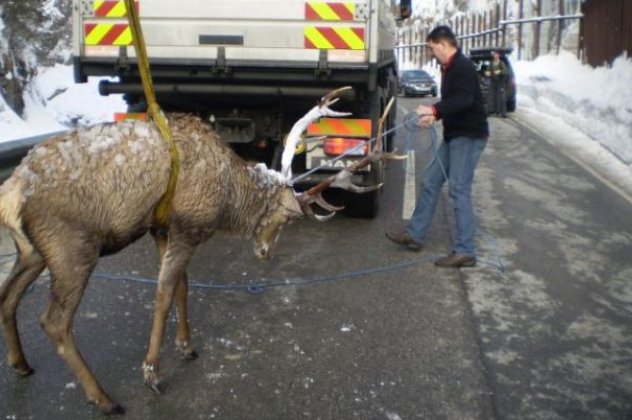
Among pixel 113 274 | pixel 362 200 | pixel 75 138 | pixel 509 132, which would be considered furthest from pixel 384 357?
pixel 509 132

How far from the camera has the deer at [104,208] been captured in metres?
3.51

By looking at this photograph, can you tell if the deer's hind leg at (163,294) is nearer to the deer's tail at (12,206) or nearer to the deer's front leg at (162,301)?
the deer's front leg at (162,301)

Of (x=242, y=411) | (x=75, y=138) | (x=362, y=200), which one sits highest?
(x=75, y=138)

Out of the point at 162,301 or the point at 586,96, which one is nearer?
the point at 162,301

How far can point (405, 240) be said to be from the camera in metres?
6.85

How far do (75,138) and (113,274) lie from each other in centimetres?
258

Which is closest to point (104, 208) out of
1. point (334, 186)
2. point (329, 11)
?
point (334, 186)

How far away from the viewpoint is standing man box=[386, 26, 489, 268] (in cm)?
630

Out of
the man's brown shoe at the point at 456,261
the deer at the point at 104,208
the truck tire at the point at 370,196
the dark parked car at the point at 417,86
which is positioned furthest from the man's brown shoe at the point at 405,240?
the dark parked car at the point at 417,86

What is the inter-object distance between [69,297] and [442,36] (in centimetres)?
432

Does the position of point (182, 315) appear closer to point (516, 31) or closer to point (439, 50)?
point (439, 50)

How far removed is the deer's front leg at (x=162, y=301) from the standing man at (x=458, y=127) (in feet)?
9.92

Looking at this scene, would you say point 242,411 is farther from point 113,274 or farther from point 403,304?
point 113,274

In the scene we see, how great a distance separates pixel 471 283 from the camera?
5.96m
